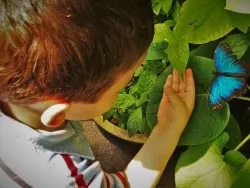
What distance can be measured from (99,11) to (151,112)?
19.6 inches

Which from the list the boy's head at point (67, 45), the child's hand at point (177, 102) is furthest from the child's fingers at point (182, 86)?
the boy's head at point (67, 45)

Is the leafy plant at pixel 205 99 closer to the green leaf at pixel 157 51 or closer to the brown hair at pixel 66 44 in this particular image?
the green leaf at pixel 157 51

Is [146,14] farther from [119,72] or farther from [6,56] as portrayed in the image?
[6,56]

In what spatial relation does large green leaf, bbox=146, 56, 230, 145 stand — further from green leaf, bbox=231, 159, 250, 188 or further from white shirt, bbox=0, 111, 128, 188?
white shirt, bbox=0, 111, 128, 188

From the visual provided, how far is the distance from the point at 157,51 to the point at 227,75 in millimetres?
297

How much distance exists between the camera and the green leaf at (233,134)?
1.25 meters

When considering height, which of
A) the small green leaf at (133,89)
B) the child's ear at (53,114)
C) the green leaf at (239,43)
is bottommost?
the small green leaf at (133,89)

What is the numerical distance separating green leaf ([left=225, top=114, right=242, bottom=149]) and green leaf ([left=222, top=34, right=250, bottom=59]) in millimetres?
193

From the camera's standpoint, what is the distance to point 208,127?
1.15 m

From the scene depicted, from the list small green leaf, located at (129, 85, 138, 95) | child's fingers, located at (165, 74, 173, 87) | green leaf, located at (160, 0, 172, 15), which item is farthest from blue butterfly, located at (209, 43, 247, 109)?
small green leaf, located at (129, 85, 138, 95)

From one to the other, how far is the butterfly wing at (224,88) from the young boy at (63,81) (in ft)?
0.45

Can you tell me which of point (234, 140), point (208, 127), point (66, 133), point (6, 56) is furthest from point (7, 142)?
point (234, 140)

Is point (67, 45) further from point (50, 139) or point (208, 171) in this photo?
point (208, 171)

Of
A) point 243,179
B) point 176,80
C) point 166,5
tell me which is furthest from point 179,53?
point 243,179
